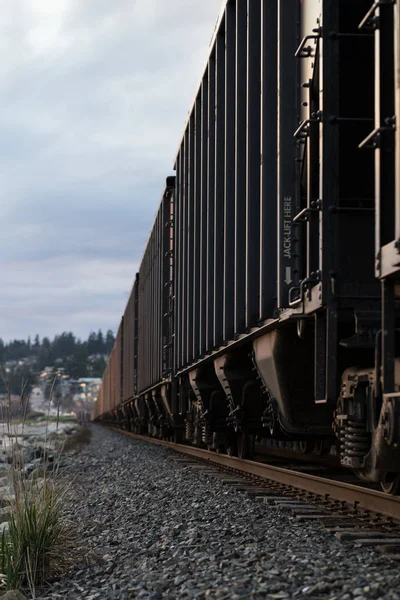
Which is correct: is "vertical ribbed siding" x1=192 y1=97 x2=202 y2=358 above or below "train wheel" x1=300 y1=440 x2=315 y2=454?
above

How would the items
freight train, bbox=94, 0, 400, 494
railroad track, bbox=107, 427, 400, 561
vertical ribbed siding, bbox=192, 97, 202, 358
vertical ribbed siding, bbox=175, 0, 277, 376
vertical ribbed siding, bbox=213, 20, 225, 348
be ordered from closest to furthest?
freight train, bbox=94, 0, 400, 494, railroad track, bbox=107, 427, 400, 561, vertical ribbed siding, bbox=175, 0, 277, 376, vertical ribbed siding, bbox=213, 20, 225, 348, vertical ribbed siding, bbox=192, 97, 202, 358

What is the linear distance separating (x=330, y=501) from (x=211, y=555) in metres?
2.34

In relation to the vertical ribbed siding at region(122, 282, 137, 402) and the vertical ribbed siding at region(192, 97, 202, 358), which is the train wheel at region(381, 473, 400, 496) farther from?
the vertical ribbed siding at region(122, 282, 137, 402)

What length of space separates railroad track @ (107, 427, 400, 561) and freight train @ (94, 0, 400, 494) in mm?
309

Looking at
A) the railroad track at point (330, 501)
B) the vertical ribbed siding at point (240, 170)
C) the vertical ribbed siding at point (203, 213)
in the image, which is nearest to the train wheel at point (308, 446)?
the railroad track at point (330, 501)

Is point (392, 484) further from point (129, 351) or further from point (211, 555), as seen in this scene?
point (129, 351)

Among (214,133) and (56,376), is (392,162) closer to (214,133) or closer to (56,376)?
(56,376)

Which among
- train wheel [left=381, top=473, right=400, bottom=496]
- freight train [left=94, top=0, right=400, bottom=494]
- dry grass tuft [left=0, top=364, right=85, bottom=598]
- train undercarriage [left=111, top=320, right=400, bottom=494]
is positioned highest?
freight train [left=94, top=0, right=400, bottom=494]

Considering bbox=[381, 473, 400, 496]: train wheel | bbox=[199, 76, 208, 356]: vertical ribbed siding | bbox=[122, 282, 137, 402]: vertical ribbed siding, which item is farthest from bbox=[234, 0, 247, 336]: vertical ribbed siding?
bbox=[122, 282, 137, 402]: vertical ribbed siding

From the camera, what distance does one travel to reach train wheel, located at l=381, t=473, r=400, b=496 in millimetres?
6395

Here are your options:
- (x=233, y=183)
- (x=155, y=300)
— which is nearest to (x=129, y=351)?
(x=155, y=300)

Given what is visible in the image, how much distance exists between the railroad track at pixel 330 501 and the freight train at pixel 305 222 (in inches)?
12.2

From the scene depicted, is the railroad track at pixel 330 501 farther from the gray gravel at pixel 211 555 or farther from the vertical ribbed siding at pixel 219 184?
the vertical ribbed siding at pixel 219 184

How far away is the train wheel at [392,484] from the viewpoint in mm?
6395
